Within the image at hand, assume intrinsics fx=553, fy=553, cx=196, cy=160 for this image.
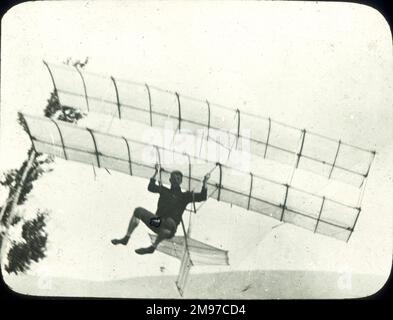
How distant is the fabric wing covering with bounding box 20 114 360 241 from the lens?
7.68 feet

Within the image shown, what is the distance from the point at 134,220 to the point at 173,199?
0.19 metres

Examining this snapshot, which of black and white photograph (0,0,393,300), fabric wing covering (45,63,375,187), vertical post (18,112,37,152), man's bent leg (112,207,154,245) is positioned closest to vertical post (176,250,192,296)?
black and white photograph (0,0,393,300)

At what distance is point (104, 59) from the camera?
7.70 ft

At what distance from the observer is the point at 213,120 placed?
2.36 metres

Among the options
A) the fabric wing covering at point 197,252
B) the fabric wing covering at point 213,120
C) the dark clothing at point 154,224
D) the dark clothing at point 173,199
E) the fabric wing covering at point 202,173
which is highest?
the fabric wing covering at point 213,120

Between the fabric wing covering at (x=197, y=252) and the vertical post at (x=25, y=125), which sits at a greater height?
the vertical post at (x=25, y=125)

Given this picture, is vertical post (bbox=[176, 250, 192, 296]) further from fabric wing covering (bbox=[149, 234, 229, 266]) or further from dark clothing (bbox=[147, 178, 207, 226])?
dark clothing (bbox=[147, 178, 207, 226])

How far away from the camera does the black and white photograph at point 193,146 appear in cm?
234

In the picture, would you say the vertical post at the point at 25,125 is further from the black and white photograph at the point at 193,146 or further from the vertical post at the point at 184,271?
the vertical post at the point at 184,271

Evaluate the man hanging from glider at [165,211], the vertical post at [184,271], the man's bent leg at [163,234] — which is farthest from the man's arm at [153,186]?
the vertical post at [184,271]

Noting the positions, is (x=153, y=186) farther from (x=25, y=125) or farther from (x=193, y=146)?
(x=25, y=125)

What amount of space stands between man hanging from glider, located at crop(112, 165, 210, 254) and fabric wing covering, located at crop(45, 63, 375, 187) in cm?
22
